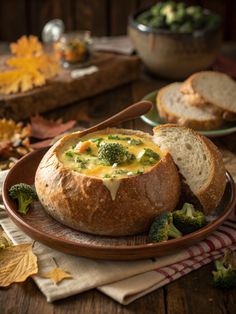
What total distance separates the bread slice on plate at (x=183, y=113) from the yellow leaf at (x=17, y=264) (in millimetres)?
1258

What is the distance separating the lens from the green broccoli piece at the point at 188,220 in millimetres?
2080

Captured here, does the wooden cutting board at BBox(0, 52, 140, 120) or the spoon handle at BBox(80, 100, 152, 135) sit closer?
the spoon handle at BBox(80, 100, 152, 135)

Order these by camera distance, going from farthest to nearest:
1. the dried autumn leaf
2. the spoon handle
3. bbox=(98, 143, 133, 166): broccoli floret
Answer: the dried autumn leaf, the spoon handle, bbox=(98, 143, 133, 166): broccoli floret

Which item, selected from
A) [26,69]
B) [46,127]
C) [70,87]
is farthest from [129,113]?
[26,69]

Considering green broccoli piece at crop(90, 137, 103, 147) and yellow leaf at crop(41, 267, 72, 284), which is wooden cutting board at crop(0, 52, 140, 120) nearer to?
green broccoli piece at crop(90, 137, 103, 147)

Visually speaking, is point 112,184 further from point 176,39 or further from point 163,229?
point 176,39

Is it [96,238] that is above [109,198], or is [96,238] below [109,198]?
below

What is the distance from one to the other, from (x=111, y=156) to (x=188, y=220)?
35 cm

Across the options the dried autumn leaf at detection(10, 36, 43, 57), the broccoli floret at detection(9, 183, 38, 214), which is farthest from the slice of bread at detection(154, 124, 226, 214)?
the dried autumn leaf at detection(10, 36, 43, 57)

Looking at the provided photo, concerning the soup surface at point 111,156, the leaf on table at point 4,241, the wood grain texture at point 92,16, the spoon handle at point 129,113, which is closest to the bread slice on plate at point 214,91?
the spoon handle at point 129,113

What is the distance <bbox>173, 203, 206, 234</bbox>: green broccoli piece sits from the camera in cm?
208

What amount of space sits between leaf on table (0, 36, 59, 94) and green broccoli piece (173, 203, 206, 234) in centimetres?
162

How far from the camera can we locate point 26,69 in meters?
3.59

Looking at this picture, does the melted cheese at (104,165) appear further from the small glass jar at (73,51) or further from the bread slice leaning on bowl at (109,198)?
the small glass jar at (73,51)
